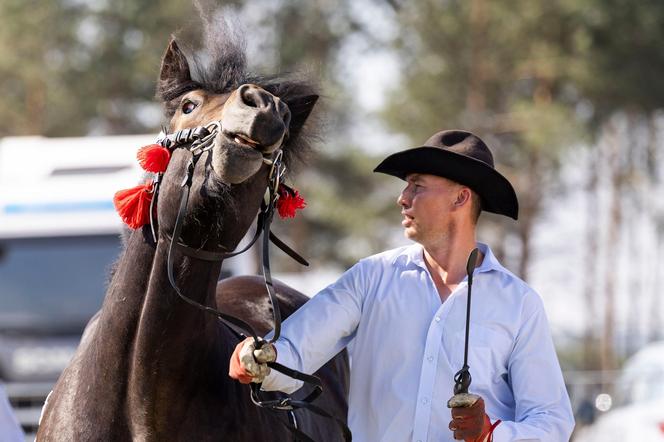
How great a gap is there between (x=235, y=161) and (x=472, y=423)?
1174mm

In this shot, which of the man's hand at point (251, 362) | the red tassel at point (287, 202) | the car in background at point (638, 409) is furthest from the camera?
the car in background at point (638, 409)

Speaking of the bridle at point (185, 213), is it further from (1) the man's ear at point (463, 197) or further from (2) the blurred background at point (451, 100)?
(2) the blurred background at point (451, 100)

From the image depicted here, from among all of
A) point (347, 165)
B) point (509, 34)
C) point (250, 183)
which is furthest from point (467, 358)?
point (347, 165)

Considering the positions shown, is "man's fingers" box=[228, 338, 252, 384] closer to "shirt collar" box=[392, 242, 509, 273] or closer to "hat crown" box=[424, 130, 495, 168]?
"shirt collar" box=[392, 242, 509, 273]

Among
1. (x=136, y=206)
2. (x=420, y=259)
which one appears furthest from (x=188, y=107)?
(x=420, y=259)

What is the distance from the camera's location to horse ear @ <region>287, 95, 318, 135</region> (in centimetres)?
444

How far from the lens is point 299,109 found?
4465 mm

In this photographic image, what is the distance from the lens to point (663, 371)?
11.0 metres

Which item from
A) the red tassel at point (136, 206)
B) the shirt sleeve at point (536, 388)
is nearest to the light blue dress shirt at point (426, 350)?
the shirt sleeve at point (536, 388)

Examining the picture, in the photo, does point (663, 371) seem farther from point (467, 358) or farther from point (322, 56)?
point (322, 56)

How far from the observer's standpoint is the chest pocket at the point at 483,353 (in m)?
4.23

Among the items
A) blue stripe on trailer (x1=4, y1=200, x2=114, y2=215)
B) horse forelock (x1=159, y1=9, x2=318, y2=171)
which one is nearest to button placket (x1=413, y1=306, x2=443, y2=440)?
horse forelock (x1=159, y1=9, x2=318, y2=171)

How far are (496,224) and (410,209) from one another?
68.5 ft

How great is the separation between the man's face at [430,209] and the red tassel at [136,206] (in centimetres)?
94
